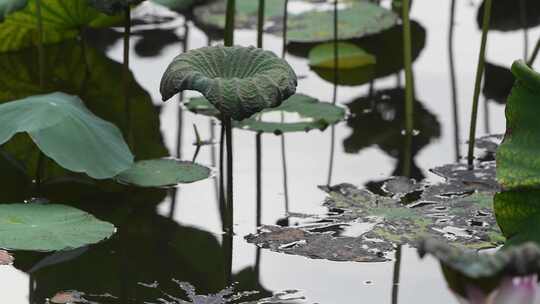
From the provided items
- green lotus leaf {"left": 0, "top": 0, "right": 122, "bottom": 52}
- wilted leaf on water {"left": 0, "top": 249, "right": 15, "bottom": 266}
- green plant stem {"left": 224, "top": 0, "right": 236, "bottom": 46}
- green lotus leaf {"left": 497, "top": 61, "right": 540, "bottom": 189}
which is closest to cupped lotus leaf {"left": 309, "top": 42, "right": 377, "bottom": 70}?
green lotus leaf {"left": 0, "top": 0, "right": 122, "bottom": 52}

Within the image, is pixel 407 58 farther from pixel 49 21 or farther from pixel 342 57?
pixel 49 21

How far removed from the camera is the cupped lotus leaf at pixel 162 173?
331 centimetres

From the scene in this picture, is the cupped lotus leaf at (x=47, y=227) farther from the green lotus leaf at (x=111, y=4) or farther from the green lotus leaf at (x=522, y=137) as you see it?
the green lotus leaf at (x=522, y=137)

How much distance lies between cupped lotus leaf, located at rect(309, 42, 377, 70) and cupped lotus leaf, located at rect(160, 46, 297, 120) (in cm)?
156

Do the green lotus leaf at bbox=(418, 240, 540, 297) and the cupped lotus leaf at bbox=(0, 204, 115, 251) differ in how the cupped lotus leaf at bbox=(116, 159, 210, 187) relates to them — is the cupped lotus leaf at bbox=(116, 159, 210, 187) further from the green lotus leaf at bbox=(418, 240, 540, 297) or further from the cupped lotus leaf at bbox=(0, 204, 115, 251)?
the green lotus leaf at bbox=(418, 240, 540, 297)

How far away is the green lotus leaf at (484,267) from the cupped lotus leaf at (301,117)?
211cm

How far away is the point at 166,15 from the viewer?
523 cm

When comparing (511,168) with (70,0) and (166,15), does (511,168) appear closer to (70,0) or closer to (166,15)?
(70,0)

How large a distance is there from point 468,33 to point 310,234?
2.21 metres

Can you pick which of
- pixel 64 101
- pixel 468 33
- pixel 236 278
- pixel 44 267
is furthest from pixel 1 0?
pixel 468 33

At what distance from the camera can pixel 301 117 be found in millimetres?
3822

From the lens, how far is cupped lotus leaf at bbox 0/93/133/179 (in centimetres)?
302

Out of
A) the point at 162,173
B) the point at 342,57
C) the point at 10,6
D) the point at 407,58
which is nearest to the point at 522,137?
the point at 407,58

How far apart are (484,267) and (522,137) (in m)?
0.99
